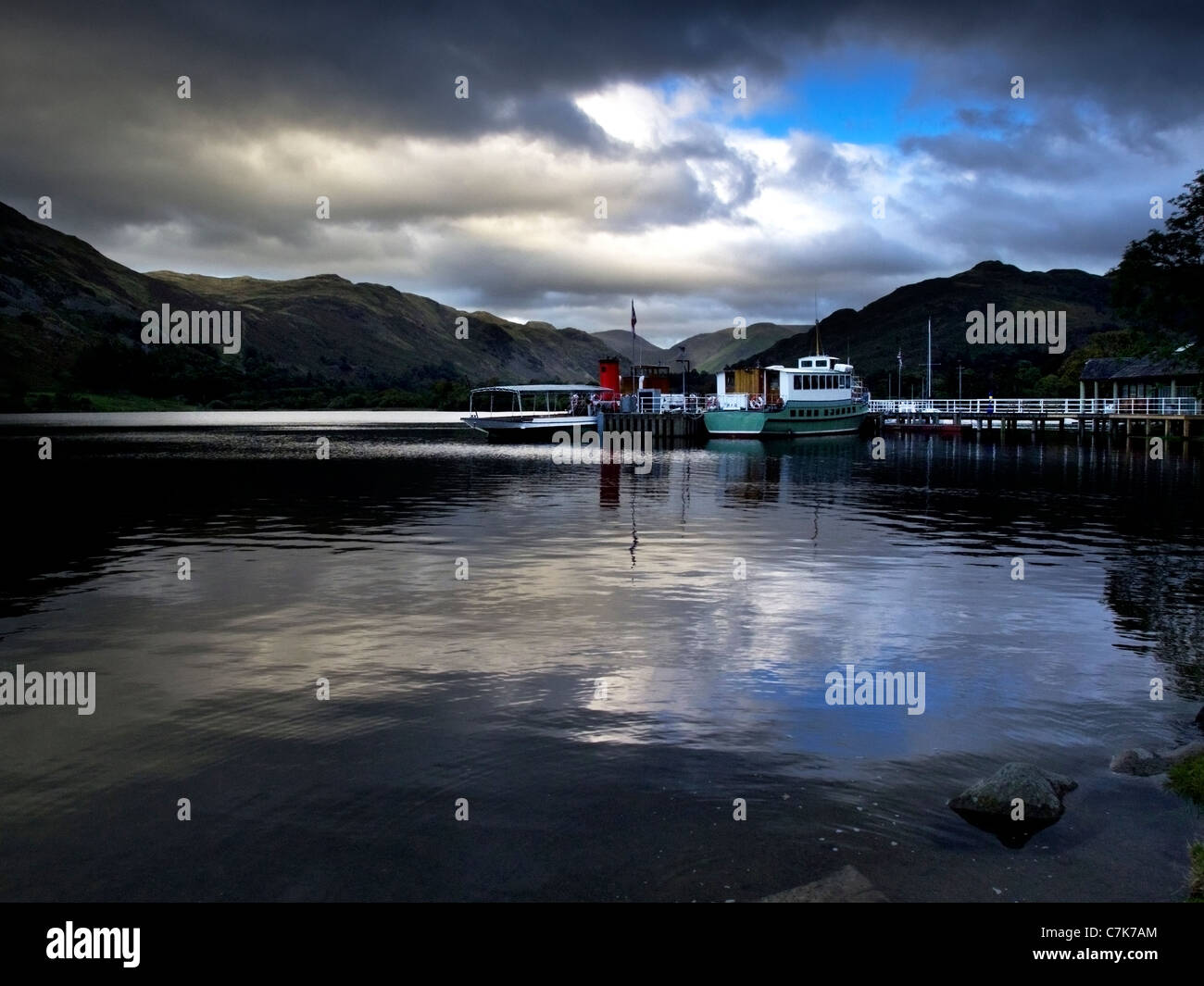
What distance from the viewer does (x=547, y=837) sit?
9.50m

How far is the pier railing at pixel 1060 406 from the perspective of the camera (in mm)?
81812

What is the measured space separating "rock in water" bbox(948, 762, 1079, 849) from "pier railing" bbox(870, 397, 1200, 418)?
8179 cm

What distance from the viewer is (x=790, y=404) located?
95.8m

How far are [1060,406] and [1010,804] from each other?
366 feet

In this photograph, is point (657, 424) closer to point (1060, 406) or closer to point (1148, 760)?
point (1060, 406)

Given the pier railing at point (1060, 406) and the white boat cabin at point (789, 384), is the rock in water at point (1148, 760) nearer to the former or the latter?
the pier railing at point (1060, 406)

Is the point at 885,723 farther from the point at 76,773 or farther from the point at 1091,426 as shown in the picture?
the point at 1091,426

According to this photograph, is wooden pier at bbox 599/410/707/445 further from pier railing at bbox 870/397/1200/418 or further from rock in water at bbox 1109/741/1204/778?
rock in water at bbox 1109/741/1204/778
